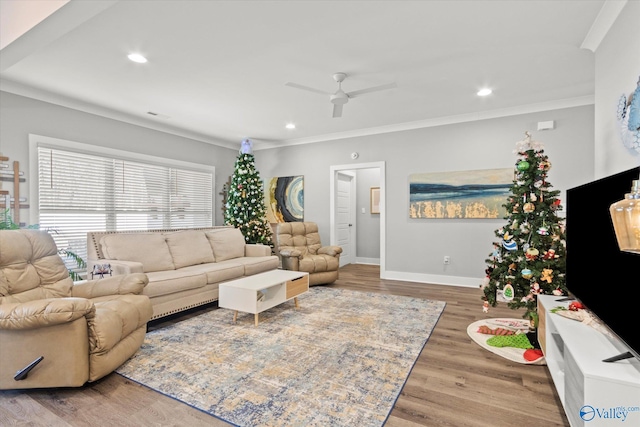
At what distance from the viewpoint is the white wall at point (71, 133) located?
366 cm

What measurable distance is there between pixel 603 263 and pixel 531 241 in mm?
1120

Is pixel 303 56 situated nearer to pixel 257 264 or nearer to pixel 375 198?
pixel 257 264

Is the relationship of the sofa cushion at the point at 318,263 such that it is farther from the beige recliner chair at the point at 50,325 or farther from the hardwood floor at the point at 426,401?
the beige recliner chair at the point at 50,325

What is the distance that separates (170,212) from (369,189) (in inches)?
171

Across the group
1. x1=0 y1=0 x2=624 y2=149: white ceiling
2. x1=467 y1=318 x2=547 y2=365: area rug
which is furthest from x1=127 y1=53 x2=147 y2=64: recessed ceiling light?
x1=467 y1=318 x2=547 y2=365: area rug

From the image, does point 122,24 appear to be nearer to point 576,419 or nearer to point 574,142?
point 576,419

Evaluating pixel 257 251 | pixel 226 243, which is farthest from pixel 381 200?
pixel 226 243

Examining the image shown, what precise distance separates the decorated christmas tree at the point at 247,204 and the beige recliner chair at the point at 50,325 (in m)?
3.33

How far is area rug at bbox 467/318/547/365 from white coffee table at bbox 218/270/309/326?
190 cm

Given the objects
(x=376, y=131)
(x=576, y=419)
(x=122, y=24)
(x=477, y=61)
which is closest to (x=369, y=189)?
(x=376, y=131)

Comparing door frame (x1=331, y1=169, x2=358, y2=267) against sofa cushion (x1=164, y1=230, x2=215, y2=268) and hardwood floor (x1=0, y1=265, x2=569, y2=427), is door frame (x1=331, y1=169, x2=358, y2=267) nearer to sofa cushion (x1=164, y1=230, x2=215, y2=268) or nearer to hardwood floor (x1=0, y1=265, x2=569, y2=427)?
sofa cushion (x1=164, y1=230, x2=215, y2=268)

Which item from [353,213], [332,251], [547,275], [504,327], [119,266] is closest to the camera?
[547,275]

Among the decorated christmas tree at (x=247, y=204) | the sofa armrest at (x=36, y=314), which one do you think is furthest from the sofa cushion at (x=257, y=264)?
the sofa armrest at (x=36, y=314)

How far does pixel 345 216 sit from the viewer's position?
6969mm
